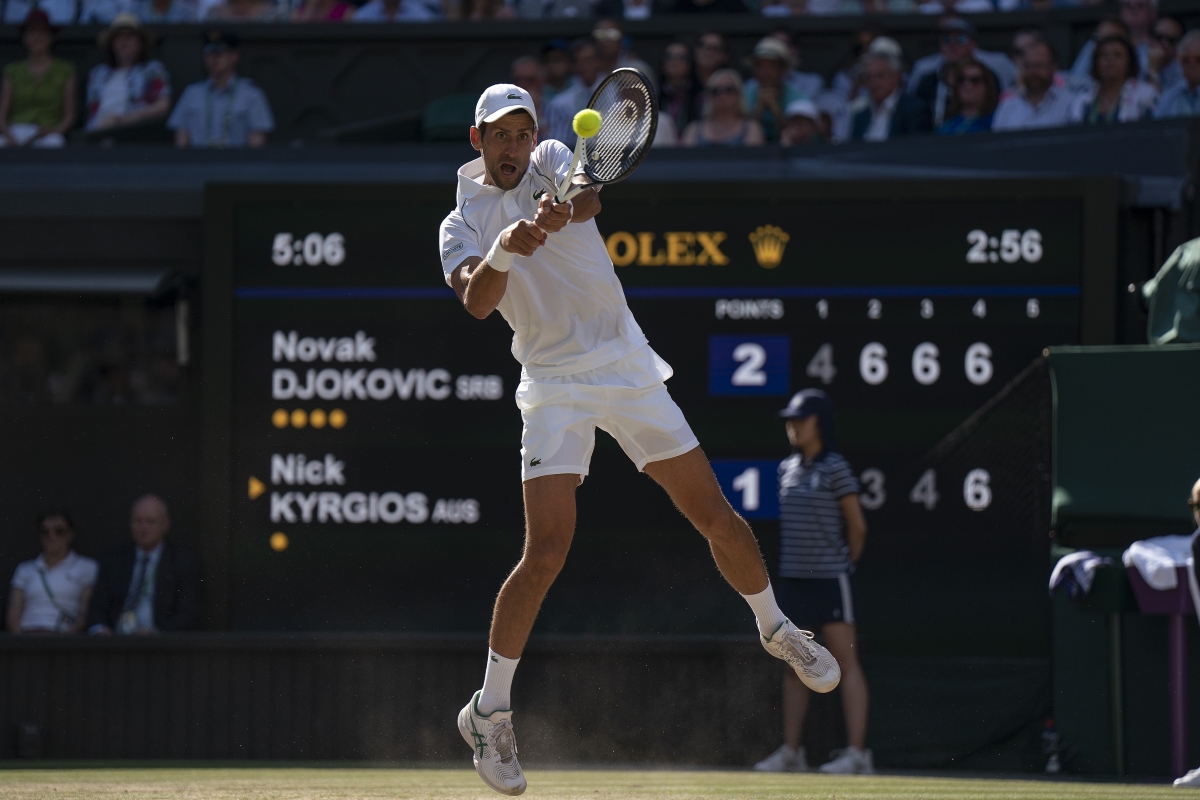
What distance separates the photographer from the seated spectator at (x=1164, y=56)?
9953 mm

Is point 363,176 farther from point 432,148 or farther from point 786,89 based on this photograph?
point 786,89

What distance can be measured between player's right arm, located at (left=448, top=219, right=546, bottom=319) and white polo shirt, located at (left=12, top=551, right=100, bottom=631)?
4887 mm

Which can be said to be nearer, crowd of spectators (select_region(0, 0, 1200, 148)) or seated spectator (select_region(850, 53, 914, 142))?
crowd of spectators (select_region(0, 0, 1200, 148))

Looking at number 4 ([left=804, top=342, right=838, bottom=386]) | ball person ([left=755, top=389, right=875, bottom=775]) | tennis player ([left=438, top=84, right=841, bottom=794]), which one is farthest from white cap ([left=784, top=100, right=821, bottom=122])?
tennis player ([left=438, top=84, right=841, bottom=794])

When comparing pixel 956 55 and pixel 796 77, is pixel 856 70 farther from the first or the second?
pixel 956 55

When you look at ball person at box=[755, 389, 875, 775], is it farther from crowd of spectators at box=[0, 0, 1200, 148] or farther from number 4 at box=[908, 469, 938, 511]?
crowd of spectators at box=[0, 0, 1200, 148]

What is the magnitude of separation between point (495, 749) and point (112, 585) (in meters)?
4.45

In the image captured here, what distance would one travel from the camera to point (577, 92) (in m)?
10.6

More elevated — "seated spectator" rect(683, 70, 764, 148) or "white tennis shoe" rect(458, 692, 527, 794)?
"seated spectator" rect(683, 70, 764, 148)

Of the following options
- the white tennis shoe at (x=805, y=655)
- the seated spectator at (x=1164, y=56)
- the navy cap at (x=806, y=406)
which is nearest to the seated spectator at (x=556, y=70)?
the navy cap at (x=806, y=406)

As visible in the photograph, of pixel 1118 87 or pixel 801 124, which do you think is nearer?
pixel 1118 87

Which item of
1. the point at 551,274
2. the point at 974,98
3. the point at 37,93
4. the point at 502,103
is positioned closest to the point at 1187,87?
the point at 974,98

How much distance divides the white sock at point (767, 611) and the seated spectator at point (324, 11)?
298 inches

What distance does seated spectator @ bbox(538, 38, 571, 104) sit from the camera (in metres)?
10.9
